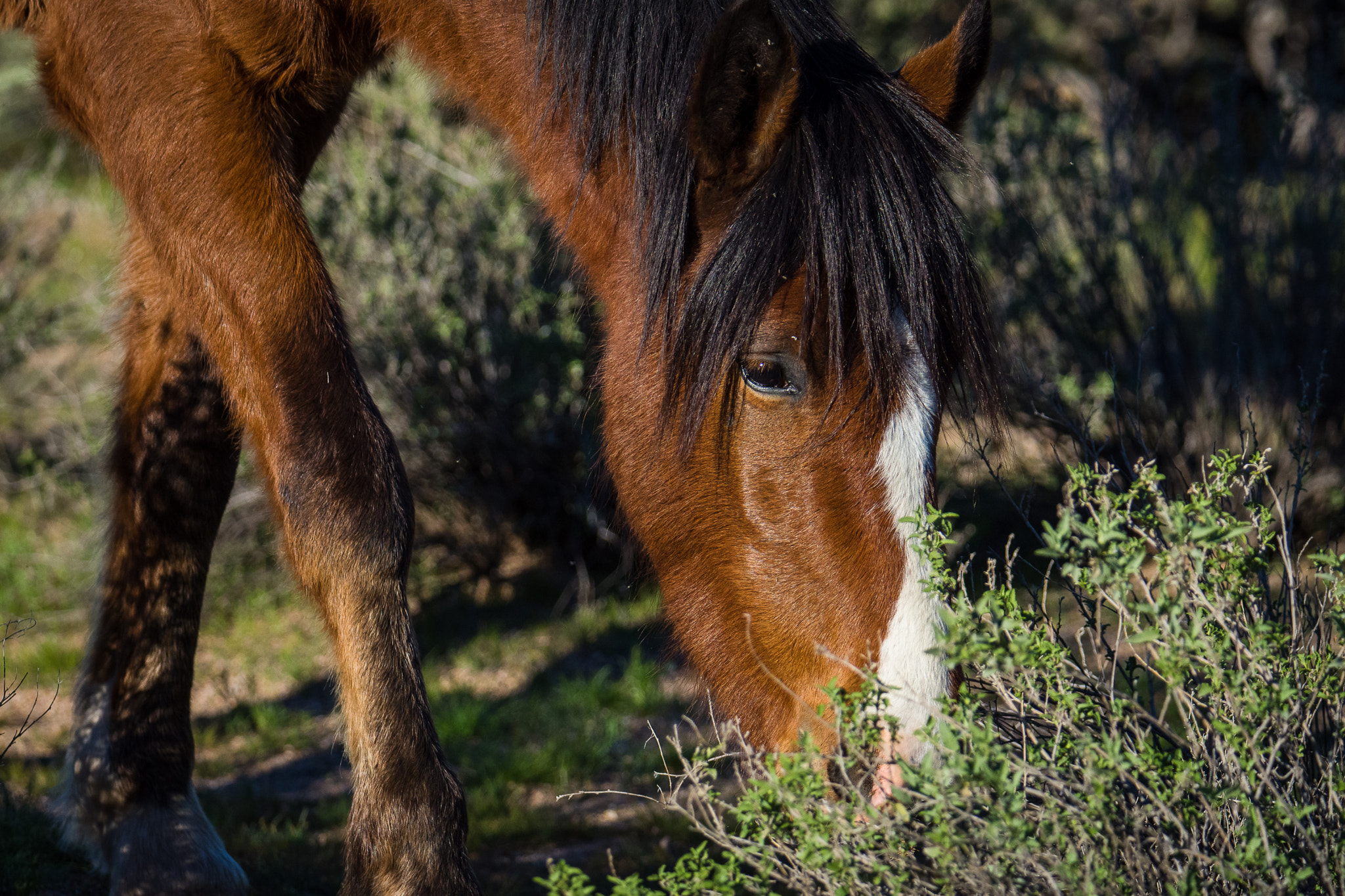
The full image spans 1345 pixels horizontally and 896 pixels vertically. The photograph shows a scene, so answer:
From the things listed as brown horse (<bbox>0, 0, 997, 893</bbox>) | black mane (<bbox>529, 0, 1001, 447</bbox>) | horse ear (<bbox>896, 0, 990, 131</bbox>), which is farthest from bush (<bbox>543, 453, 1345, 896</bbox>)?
horse ear (<bbox>896, 0, 990, 131</bbox>)

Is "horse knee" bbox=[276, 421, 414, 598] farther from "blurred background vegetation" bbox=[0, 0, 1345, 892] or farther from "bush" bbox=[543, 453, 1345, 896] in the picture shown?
"blurred background vegetation" bbox=[0, 0, 1345, 892]

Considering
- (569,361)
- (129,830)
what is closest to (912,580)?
(129,830)

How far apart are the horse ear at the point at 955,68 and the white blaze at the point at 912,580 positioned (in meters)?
0.74

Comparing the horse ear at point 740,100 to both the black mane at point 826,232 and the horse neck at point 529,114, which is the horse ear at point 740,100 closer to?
the black mane at point 826,232

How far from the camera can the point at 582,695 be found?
4.13 m

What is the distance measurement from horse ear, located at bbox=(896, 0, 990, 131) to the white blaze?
2.43 ft

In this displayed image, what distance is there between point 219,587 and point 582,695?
6.45 feet

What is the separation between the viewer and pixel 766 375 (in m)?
2.03

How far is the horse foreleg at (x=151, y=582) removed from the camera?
8.96 feet

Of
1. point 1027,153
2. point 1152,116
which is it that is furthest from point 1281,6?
point 1027,153

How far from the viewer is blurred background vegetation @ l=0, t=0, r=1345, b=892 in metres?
4.41

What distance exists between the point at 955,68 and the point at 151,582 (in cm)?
245

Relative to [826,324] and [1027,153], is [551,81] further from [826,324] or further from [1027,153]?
[1027,153]

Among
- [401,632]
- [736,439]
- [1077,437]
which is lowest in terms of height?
[401,632]
